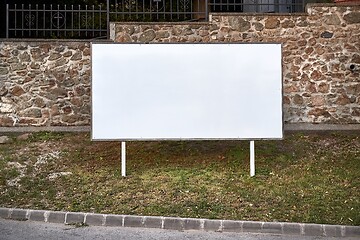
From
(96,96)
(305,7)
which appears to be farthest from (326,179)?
(305,7)

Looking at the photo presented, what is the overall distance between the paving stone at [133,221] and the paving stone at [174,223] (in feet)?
1.14

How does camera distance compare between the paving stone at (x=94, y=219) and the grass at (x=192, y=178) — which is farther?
the grass at (x=192, y=178)

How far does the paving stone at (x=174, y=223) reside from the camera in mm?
8633

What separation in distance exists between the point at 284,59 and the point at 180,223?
648 centimetres

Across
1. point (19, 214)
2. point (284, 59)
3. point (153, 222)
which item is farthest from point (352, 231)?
point (284, 59)

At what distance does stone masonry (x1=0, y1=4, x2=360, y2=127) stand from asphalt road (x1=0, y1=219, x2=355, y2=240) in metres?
5.43

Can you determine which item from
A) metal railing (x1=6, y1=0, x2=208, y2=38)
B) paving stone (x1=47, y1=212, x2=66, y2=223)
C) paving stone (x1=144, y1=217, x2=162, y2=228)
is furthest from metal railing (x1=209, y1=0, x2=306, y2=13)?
paving stone (x1=47, y1=212, x2=66, y2=223)

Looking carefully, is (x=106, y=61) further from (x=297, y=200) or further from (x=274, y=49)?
(x=297, y=200)

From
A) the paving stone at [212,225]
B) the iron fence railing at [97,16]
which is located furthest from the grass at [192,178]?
the iron fence railing at [97,16]

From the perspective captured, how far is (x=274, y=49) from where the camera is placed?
36.0ft

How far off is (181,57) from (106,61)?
128 centimetres

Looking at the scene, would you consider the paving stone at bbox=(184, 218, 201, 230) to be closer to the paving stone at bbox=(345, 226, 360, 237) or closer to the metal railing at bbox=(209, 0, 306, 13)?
the paving stone at bbox=(345, 226, 360, 237)

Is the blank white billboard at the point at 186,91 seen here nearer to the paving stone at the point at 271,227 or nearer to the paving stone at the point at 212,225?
the paving stone at the point at 212,225

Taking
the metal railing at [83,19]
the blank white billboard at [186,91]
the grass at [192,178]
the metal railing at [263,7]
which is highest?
the metal railing at [263,7]
